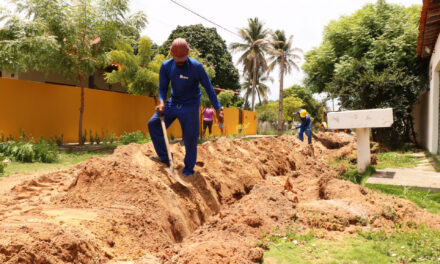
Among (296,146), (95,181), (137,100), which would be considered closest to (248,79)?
(137,100)

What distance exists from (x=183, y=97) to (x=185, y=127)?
38 centimetres

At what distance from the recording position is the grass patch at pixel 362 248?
113 inches

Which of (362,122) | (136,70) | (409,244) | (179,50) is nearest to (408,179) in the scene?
(362,122)

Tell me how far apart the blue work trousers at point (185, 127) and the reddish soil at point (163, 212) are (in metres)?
0.25

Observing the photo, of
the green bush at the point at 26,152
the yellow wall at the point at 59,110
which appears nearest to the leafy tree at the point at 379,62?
the yellow wall at the point at 59,110

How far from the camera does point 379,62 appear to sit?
1342 centimetres

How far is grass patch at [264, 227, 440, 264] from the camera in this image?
287 centimetres

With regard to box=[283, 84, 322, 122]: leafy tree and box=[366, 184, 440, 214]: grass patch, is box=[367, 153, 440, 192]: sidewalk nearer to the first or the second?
box=[366, 184, 440, 214]: grass patch

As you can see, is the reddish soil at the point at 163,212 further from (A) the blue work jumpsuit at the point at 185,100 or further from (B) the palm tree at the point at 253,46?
(B) the palm tree at the point at 253,46

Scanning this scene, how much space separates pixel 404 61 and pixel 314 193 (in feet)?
34.4

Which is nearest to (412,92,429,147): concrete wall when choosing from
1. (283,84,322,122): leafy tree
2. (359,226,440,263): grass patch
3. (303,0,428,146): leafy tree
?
(303,0,428,146): leafy tree

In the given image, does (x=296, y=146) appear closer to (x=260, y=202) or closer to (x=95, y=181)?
(x=260, y=202)

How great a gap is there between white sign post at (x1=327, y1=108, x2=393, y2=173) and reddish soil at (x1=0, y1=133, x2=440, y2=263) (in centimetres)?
168

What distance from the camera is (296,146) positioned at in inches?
395
